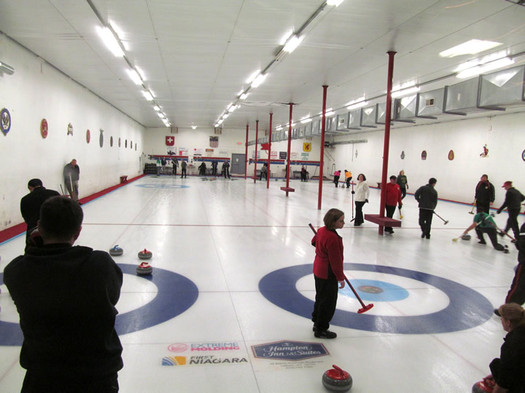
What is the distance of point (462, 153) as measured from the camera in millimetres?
19438

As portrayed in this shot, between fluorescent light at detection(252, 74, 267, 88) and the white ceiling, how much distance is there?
320 mm

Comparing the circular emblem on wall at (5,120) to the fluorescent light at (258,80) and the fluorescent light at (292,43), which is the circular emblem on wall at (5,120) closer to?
the fluorescent light at (292,43)

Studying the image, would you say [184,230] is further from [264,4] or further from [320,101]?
[320,101]

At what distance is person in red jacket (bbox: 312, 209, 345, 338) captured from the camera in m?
3.78

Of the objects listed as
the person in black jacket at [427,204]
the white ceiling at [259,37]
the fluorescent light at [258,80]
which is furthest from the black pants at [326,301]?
the fluorescent light at [258,80]

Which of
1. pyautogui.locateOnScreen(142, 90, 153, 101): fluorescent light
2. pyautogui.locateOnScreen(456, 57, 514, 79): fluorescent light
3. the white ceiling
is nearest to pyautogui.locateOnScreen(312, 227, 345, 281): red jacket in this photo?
the white ceiling

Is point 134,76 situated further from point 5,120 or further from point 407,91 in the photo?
point 407,91

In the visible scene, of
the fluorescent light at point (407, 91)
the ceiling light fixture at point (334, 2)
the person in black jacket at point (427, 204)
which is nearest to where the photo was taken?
the ceiling light fixture at point (334, 2)

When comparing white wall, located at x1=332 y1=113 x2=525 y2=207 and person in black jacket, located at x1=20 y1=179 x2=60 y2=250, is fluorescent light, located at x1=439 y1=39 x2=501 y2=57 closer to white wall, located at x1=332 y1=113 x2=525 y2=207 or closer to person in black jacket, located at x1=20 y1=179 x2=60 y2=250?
white wall, located at x1=332 y1=113 x2=525 y2=207

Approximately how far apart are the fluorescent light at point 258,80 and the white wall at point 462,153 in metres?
11.8

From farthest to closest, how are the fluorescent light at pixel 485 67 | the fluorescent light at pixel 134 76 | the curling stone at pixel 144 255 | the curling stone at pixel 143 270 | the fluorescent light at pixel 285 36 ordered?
the fluorescent light at pixel 134 76 → the fluorescent light at pixel 485 67 → the fluorescent light at pixel 285 36 → the curling stone at pixel 144 255 → the curling stone at pixel 143 270

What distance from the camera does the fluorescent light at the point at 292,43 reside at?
8.14m

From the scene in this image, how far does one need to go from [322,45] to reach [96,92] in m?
11.8

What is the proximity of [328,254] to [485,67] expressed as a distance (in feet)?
32.6
